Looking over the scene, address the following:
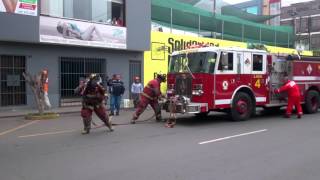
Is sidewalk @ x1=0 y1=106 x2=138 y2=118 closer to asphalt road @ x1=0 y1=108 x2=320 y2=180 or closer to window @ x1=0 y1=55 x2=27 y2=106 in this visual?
window @ x1=0 y1=55 x2=27 y2=106

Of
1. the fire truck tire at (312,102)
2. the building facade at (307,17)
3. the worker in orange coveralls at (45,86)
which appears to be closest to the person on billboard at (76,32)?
the worker in orange coveralls at (45,86)

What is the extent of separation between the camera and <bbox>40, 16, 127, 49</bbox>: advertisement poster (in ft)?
63.8

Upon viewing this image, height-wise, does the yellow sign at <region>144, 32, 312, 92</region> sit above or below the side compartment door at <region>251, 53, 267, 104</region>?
above

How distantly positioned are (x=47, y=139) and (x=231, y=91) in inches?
245

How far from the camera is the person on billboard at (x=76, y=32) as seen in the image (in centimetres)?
1995

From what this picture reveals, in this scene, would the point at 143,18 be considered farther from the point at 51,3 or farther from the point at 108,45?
the point at 51,3

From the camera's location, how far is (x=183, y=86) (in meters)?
14.3

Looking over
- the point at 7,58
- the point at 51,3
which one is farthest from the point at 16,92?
the point at 51,3

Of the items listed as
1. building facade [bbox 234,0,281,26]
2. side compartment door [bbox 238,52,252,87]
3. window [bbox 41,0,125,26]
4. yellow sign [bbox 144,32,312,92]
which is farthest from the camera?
building facade [bbox 234,0,281,26]

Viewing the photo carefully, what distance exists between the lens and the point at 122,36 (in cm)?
2267

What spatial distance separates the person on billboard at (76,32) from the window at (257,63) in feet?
28.8

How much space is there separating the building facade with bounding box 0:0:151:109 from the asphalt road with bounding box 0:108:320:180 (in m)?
5.42

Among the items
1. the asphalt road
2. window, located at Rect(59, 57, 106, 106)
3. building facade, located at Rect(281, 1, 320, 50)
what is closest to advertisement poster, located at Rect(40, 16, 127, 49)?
window, located at Rect(59, 57, 106, 106)

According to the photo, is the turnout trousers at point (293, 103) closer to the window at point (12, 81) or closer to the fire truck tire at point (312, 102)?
the fire truck tire at point (312, 102)
